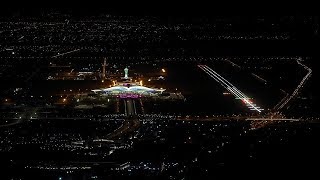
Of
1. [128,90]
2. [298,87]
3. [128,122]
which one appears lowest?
[128,122]

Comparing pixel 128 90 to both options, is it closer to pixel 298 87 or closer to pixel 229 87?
pixel 229 87

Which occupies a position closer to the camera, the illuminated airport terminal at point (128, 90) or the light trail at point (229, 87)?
the light trail at point (229, 87)

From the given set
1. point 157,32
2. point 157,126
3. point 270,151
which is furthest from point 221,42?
point 270,151

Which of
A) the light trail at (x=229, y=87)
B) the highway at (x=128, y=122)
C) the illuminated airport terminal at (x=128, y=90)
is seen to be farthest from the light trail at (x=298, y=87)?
the highway at (x=128, y=122)

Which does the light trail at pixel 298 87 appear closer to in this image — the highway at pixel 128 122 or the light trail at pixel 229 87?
the light trail at pixel 229 87

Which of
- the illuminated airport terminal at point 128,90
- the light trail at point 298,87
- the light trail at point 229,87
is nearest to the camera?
the light trail at point 229,87

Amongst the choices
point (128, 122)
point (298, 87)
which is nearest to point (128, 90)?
point (128, 122)

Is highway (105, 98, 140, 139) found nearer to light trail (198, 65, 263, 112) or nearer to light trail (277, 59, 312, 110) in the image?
light trail (198, 65, 263, 112)

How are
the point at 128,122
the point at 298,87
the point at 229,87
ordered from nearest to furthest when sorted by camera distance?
the point at 128,122 → the point at 298,87 → the point at 229,87
